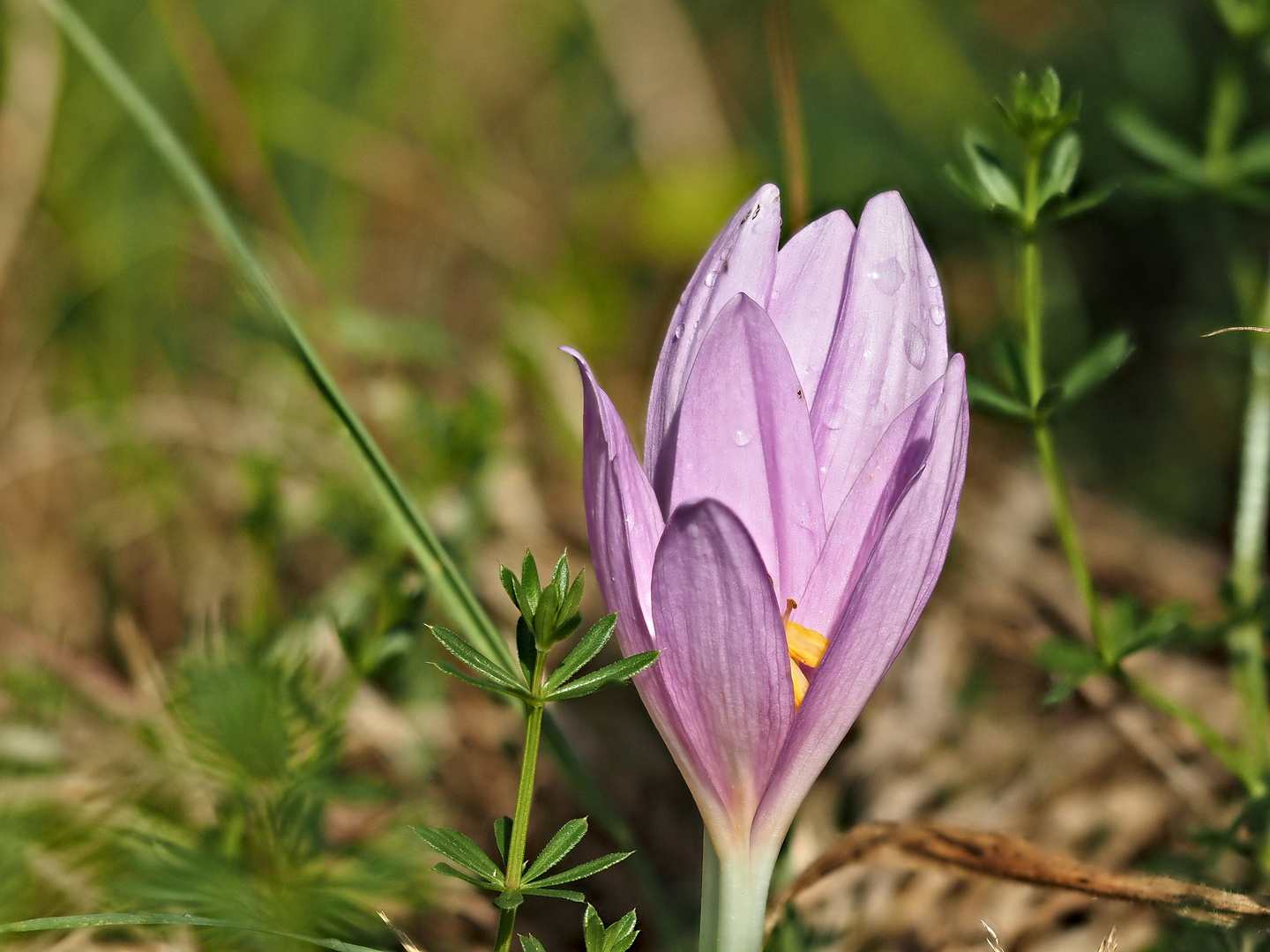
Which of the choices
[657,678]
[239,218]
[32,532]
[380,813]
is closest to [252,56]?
[239,218]

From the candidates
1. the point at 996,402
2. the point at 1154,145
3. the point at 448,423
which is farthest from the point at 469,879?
the point at 1154,145

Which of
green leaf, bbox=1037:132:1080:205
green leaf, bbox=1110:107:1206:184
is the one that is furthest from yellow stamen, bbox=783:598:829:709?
green leaf, bbox=1110:107:1206:184

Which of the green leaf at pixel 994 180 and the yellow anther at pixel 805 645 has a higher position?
the green leaf at pixel 994 180

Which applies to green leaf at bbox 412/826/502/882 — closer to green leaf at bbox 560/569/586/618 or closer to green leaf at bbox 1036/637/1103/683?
green leaf at bbox 560/569/586/618

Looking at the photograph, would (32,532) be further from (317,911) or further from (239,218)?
(317,911)

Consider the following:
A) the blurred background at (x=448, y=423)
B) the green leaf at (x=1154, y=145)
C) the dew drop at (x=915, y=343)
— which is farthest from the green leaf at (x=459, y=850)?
the green leaf at (x=1154, y=145)

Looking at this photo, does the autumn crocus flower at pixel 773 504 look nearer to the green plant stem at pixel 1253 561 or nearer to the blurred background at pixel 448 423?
the blurred background at pixel 448 423

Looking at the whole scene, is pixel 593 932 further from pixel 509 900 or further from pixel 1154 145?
pixel 1154 145
